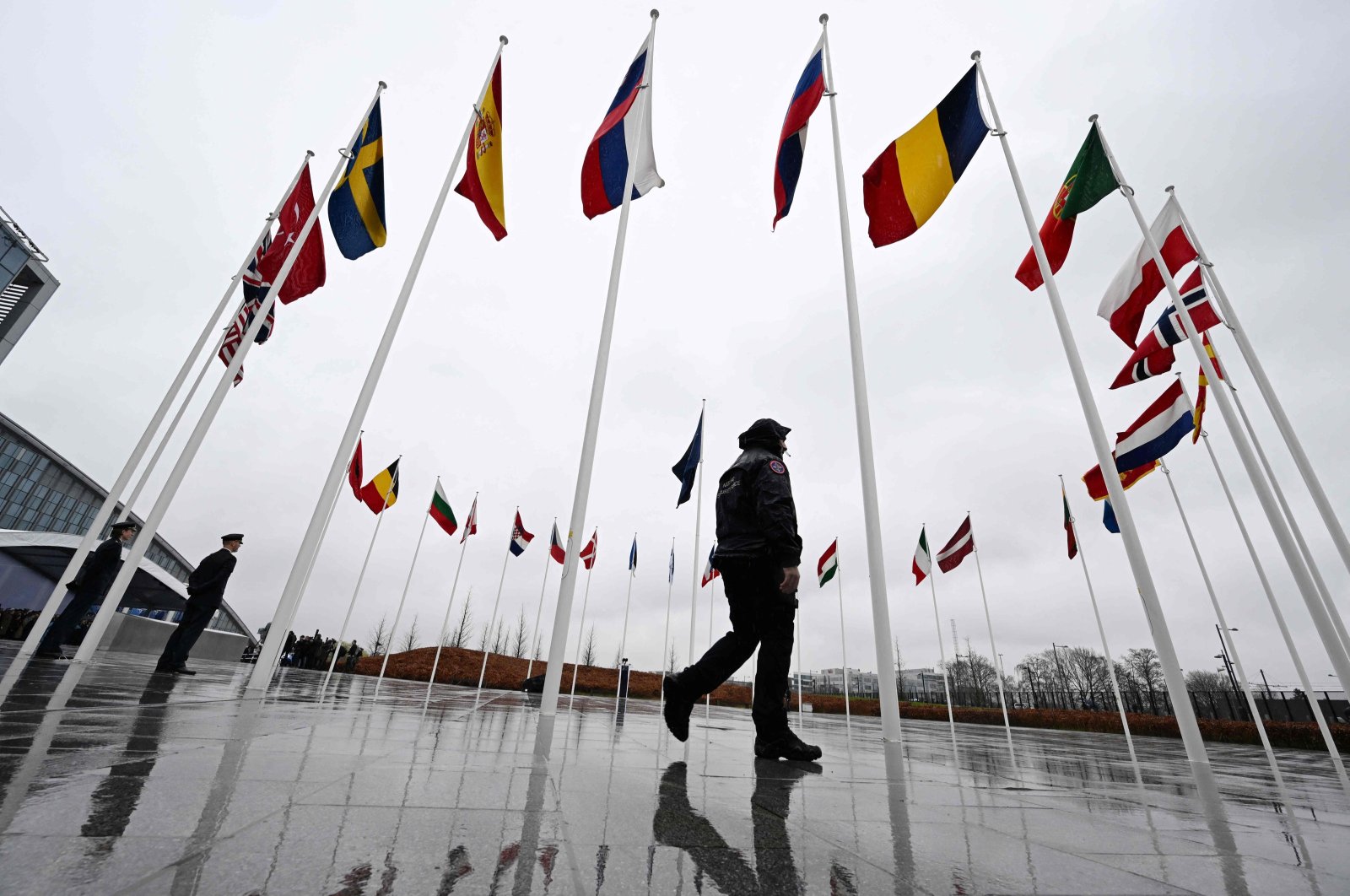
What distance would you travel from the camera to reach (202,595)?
816 centimetres

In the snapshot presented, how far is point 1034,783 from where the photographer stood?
3.59m

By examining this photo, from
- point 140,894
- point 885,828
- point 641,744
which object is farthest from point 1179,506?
point 140,894

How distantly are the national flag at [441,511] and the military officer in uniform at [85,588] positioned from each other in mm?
6655

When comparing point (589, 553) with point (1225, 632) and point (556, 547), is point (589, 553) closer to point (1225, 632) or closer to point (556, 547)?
point (556, 547)

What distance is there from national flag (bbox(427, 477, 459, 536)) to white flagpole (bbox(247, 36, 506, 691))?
7.89 m

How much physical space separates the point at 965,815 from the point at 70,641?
916 inches

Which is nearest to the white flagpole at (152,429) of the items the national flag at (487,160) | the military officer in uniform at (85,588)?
the military officer in uniform at (85,588)

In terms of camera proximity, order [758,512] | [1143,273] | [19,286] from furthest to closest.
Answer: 1. [19,286]
2. [1143,273]
3. [758,512]

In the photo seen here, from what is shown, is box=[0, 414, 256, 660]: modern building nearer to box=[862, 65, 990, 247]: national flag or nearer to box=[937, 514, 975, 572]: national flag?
box=[862, 65, 990, 247]: national flag

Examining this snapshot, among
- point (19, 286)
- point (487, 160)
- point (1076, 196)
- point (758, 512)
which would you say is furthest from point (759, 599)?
point (19, 286)

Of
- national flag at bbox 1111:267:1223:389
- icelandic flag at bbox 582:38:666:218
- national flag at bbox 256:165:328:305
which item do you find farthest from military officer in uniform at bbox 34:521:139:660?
national flag at bbox 1111:267:1223:389

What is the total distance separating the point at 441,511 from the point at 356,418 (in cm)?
887

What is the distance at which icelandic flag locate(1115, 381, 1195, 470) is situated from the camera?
757 cm

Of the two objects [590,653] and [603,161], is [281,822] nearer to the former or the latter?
[603,161]
